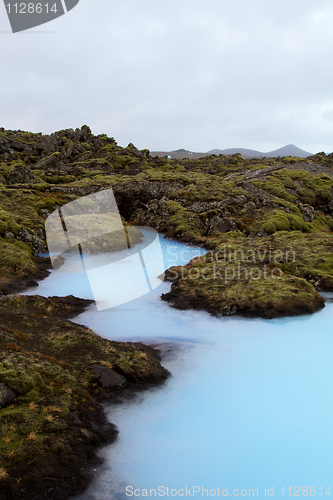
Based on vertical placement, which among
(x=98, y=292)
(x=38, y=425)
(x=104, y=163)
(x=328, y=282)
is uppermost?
(x=104, y=163)

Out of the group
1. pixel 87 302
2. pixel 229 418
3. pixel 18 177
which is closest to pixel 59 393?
pixel 229 418

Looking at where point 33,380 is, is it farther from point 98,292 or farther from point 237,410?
point 98,292

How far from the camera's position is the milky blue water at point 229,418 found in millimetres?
10078

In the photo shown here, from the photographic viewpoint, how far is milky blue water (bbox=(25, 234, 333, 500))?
10078 millimetres

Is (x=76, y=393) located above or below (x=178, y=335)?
above

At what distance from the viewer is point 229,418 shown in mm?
12789

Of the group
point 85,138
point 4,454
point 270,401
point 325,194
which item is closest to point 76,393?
point 4,454

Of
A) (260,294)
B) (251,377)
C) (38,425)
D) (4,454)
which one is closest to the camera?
(4,454)

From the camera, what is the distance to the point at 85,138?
142m

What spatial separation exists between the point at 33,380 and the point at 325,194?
2826 inches

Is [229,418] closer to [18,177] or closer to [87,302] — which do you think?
[87,302]

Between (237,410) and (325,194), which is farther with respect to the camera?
(325,194)

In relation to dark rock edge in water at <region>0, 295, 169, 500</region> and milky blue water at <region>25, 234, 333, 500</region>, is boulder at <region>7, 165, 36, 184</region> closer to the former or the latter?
dark rock edge in water at <region>0, 295, 169, 500</region>

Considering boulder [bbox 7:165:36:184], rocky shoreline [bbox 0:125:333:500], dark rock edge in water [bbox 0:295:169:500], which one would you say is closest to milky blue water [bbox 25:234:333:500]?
dark rock edge in water [bbox 0:295:169:500]
